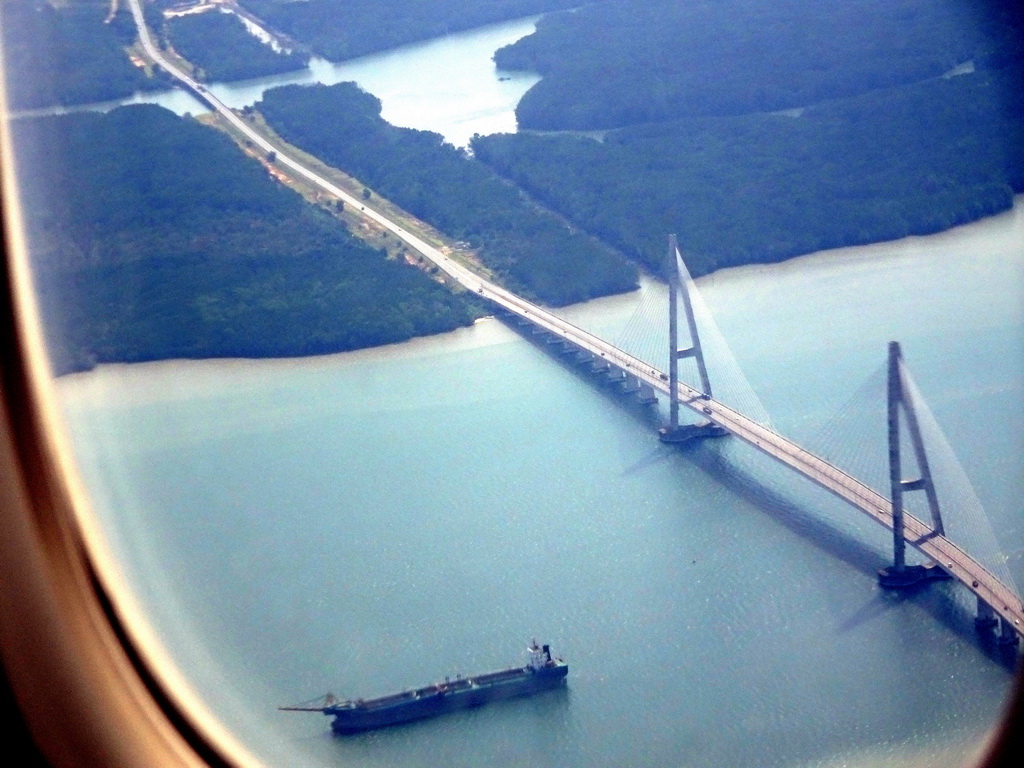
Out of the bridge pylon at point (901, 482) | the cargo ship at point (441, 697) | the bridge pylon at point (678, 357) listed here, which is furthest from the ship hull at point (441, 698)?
the bridge pylon at point (678, 357)

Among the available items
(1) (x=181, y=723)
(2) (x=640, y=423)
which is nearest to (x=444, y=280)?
(2) (x=640, y=423)

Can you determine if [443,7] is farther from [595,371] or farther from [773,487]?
[773,487]

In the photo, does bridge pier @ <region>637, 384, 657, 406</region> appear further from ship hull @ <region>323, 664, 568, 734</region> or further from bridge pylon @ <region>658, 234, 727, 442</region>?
ship hull @ <region>323, 664, 568, 734</region>

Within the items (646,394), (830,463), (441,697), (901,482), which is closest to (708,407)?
(646,394)

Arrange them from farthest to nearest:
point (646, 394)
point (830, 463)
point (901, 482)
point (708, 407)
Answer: point (646, 394) < point (708, 407) < point (830, 463) < point (901, 482)

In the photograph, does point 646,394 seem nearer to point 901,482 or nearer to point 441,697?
point 901,482

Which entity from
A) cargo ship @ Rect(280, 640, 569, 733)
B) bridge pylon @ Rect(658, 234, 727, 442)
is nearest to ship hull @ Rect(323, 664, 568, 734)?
cargo ship @ Rect(280, 640, 569, 733)
